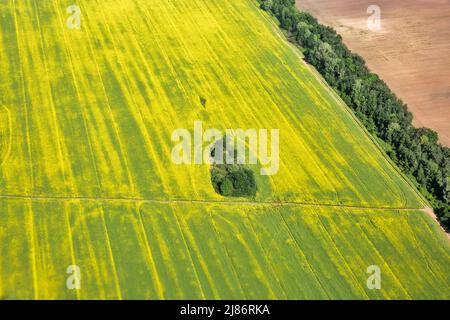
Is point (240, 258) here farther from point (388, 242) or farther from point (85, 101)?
point (85, 101)

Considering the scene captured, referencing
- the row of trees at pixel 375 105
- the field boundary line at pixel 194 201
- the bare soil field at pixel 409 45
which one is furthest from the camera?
the bare soil field at pixel 409 45

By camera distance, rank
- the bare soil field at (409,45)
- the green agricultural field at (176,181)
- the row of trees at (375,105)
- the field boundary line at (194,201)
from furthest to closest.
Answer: the bare soil field at (409,45), the row of trees at (375,105), the field boundary line at (194,201), the green agricultural field at (176,181)

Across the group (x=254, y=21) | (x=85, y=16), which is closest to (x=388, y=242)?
(x=254, y=21)

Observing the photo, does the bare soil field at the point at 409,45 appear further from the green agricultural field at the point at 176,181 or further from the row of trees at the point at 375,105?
the green agricultural field at the point at 176,181

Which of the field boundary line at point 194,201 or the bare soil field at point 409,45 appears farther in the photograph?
the bare soil field at point 409,45

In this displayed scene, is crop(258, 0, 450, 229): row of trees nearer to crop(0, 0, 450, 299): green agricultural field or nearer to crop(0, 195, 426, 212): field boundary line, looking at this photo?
crop(0, 0, 450, 299): green agricultural field

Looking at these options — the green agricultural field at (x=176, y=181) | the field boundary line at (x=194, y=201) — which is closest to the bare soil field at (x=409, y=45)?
the green agricultural field at (x=176, y=181)

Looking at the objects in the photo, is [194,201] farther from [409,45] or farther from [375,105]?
[409,45]
